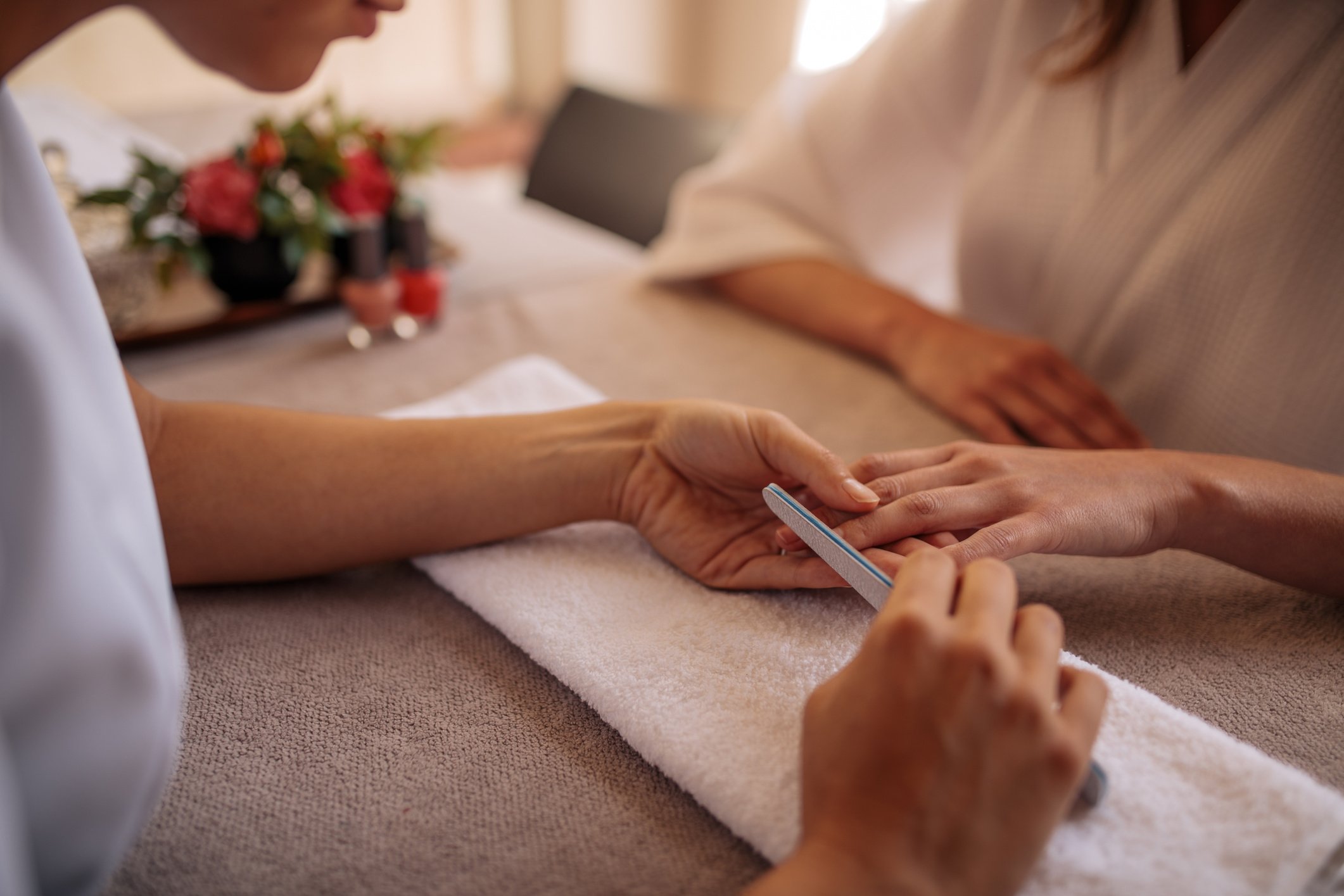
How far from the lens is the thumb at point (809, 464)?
0.59 meters

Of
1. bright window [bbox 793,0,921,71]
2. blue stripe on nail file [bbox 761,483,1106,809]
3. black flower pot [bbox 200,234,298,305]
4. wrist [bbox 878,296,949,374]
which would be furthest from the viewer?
bright window [bbox 793,0,921,71]

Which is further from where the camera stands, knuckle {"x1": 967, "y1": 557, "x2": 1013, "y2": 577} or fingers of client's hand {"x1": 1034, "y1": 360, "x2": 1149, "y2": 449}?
fingers of client's hand {"x1": 1034, "y1": 360, "x2": 1149, "y2": 449}

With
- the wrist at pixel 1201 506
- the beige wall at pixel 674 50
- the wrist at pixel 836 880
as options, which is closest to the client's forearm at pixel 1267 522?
the wrist at pixel 1201 506

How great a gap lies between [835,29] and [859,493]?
1.91 m

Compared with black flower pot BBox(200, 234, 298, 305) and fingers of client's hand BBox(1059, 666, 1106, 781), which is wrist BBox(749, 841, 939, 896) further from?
black flower pot BBox(200, 234, 298, 305)

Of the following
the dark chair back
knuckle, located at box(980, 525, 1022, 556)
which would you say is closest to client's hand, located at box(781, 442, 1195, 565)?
knuckle, located at box(980, 525, 1022, 556)

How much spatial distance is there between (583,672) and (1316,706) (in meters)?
0.44

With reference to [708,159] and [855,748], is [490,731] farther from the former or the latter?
[708,159]

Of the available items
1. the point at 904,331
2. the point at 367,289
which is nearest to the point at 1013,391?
the point at 904,331

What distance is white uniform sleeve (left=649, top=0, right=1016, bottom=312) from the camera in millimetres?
1019

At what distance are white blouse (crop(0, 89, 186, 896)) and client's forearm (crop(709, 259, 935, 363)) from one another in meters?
0.75

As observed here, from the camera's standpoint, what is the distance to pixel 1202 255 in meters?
0.79

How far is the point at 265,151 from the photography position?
1068mm

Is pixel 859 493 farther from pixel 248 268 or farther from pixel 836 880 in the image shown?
pixel 248 268
